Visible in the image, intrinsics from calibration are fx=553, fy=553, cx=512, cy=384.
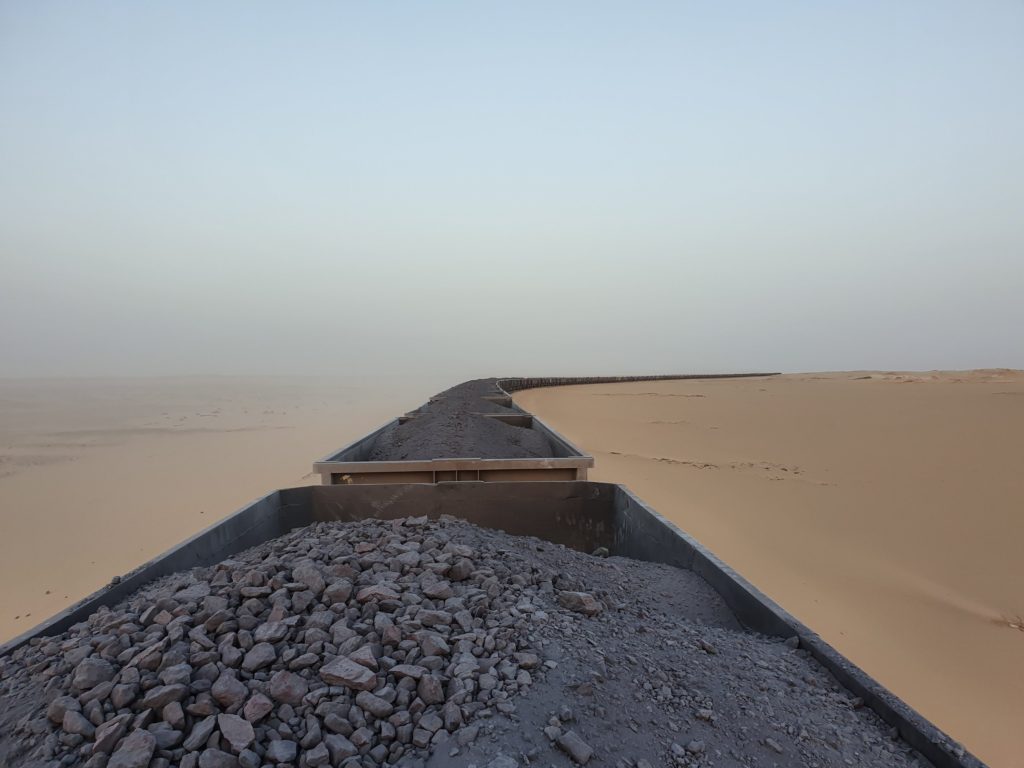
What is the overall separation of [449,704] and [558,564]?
57.0 inches

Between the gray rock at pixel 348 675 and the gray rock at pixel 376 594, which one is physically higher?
the gray rock at pixel 376 594

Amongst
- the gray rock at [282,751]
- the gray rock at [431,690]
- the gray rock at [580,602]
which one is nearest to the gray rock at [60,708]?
the gray rock at [282,751]

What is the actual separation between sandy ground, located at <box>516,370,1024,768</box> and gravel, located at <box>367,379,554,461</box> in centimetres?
194

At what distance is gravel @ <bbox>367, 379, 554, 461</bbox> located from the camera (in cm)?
629

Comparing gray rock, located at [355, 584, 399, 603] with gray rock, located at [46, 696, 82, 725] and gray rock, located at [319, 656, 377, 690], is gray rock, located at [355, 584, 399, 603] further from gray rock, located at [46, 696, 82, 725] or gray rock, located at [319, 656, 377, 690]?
gray rock, located at [46, 696, 82, 725]

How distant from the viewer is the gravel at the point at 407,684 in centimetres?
163

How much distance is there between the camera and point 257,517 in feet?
13.2

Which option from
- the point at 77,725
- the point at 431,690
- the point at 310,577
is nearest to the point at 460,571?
the point at 310,577

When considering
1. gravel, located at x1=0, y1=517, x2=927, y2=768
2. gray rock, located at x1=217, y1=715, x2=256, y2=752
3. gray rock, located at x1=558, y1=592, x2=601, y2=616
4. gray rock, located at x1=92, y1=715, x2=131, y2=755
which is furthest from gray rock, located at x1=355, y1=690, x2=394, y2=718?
gray rock, located at x1=558, y1=592, x2=601, y2=616

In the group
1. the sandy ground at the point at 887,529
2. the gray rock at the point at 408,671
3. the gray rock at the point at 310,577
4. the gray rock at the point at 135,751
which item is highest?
the gray rock at the point at 310,577

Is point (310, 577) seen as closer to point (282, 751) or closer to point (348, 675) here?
point (348, 675)

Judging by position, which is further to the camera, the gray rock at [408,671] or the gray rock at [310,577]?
the gray rock at [310,577]

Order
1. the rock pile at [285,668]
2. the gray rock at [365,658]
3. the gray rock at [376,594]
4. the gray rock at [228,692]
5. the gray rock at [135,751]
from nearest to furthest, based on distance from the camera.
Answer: the gray rock at [135,751]
the rock pile at [285,668]
the gray rock at [228,692]
the gray rock at [365,658]
the gray rock at [376,594]

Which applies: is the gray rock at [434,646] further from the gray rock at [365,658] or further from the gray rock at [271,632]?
the gray rock at [271,632]
